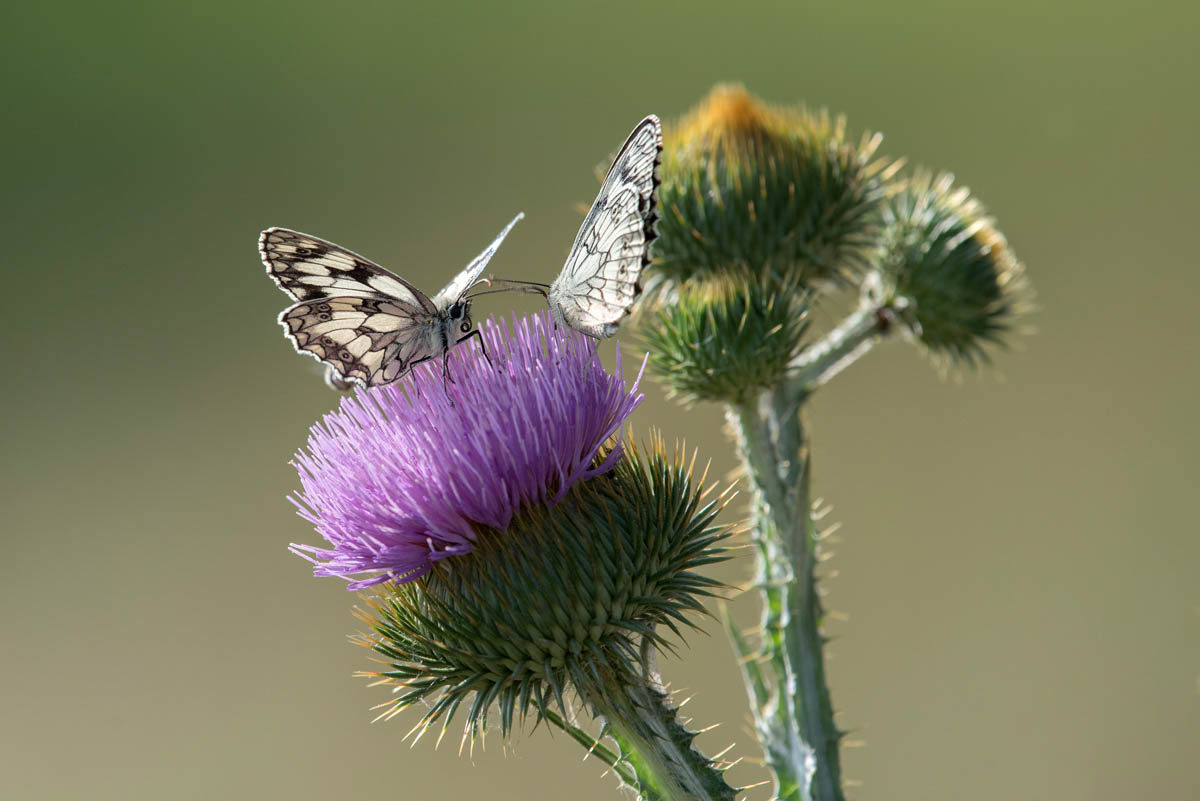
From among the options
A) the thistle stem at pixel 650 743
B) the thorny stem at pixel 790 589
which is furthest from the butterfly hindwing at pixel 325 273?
the thorny stem at pixel 790 589

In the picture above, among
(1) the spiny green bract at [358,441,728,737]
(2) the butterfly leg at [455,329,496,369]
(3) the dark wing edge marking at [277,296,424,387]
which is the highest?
(3) the dark wing edge marking at [277,296,424,387]

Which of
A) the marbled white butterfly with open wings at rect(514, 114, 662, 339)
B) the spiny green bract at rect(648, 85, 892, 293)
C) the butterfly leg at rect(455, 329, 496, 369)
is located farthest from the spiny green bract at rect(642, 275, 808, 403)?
the butterfly leg at rect(455, 329, 496, 369)

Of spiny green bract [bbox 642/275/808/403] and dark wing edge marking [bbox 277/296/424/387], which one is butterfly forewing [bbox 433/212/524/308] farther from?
spiny green bract [bbox 642/275/808/403]

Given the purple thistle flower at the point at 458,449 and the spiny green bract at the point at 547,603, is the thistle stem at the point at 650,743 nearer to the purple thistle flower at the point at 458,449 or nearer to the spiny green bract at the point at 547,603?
the spiny green bract at the point at 547,603

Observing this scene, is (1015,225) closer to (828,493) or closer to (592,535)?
(828,493)

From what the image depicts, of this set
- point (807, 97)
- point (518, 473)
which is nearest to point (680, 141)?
point (518, 473)

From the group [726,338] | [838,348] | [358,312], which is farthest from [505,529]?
[838,348]
